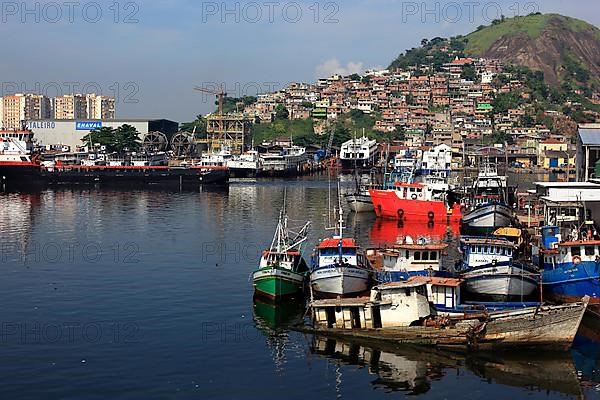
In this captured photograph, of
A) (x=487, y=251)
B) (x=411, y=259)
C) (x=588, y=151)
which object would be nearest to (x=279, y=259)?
(x=411, y=259)

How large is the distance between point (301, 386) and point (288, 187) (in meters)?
70.8

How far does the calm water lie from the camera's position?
69.3 feet

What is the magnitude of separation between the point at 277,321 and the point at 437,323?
613 cm

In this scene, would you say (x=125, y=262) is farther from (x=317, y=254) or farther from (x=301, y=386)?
(x=301, y=386)

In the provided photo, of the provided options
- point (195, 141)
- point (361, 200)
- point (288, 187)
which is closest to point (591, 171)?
point (361, 200)

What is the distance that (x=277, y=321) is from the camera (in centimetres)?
2772

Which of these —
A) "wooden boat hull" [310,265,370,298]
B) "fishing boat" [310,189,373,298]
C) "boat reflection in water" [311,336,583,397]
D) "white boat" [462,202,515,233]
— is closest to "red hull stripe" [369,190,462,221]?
"white boat" [462,202,515,233]

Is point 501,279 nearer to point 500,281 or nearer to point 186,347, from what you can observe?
point 500,281

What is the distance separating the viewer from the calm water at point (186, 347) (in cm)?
2112

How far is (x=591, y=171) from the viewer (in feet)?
169

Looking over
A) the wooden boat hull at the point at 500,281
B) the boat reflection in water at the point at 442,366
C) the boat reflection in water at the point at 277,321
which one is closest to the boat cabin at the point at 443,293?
the boat reflection in water at the point at 442,366

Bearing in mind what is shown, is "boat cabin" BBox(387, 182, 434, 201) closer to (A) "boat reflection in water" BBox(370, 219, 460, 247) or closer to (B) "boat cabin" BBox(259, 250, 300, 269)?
(A) "boat reflection in water" BBox(370, 219, 460, 247)

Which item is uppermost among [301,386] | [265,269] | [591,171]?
[591,171]

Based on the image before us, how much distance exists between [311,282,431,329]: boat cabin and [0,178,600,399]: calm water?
2.58 ft
